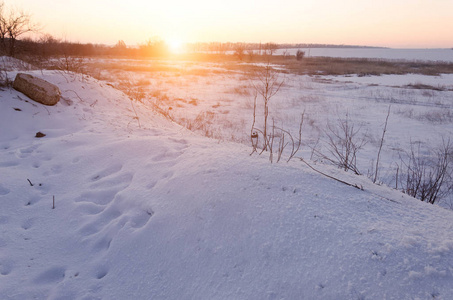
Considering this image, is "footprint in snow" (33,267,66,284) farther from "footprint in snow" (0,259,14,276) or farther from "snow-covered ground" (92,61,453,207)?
"snow-covered ground" (92,61,453,207)

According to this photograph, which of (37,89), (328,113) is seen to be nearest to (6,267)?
(37,89)

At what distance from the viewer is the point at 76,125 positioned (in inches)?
186

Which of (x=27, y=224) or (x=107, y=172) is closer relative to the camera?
(x=27, y=224)

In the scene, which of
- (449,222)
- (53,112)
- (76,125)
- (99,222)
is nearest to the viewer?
(449,222)

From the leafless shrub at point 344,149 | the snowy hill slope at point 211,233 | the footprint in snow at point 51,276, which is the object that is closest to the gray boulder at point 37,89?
the snowy hill slope at point 211,233

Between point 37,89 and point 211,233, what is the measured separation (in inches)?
208

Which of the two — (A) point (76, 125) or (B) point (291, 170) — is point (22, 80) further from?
(B) point (291, 170)

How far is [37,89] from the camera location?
5.20m

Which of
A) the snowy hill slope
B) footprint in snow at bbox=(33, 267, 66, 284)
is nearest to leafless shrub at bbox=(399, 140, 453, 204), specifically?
the snowy hill slope

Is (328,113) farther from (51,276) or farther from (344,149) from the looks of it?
(51,276)

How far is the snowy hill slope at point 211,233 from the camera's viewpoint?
148 cm

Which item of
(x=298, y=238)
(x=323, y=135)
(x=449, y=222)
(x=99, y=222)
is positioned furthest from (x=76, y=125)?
(x=323, y=135)

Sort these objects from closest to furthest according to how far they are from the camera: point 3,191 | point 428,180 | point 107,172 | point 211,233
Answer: point 211,233 → point 3,191 → point 107,172 → point 428,180

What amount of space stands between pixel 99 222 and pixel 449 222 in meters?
2.80
